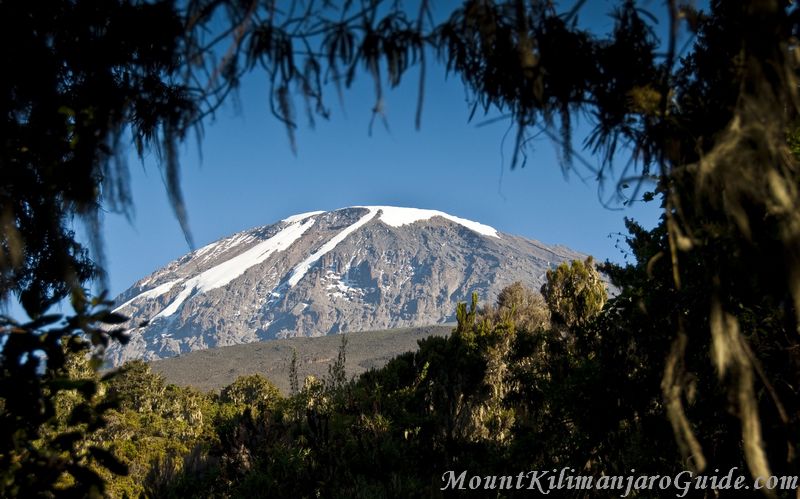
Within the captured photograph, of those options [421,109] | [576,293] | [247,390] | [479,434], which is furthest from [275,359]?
[421,109]

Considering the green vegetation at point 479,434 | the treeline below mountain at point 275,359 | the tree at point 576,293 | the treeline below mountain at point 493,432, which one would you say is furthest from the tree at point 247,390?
the treeline below mountain at point 275,359

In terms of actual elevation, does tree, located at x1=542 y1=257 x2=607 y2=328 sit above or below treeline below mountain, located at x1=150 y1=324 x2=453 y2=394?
above

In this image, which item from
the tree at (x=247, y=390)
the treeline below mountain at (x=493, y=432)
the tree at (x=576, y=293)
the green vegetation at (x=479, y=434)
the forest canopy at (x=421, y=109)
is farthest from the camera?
the tree at (x=247, y=390)

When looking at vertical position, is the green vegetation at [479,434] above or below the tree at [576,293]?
below

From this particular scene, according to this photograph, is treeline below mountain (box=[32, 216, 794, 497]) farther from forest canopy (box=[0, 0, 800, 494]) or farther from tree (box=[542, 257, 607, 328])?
tree (box=[542, 257, 607, 328])

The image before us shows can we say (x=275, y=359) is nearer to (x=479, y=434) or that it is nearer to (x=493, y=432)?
(x=493, y=432)

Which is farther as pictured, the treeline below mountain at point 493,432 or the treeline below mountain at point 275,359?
the treeline below mountain at point 275,359

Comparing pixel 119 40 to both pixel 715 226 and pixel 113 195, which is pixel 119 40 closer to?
pixel 113 195

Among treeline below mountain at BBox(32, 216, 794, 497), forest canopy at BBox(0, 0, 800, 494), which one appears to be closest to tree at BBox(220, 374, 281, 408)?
treeline below mountain at BBox(32, 216, 794, 497)

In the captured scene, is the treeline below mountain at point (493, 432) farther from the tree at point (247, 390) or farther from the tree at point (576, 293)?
the tree at point (247, 390)

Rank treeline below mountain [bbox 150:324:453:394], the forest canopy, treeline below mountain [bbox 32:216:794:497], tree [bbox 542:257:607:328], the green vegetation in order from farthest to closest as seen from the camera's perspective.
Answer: treeline below mountain [bbox 150:324:453:394] → tree [bbox 542:257:607:328] → the green vegetation → treeline below mountain [bbox 32:216:794:497] → the forest canopy

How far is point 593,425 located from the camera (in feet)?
21.6

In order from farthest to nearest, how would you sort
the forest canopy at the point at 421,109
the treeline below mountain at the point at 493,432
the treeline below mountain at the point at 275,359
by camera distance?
1. the treeline below mountain at the point at 275,359
2. the treeline below mountain at the point at 493,432
3. the forest canopy at the point at 421,109

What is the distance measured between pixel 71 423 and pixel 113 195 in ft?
2.74
